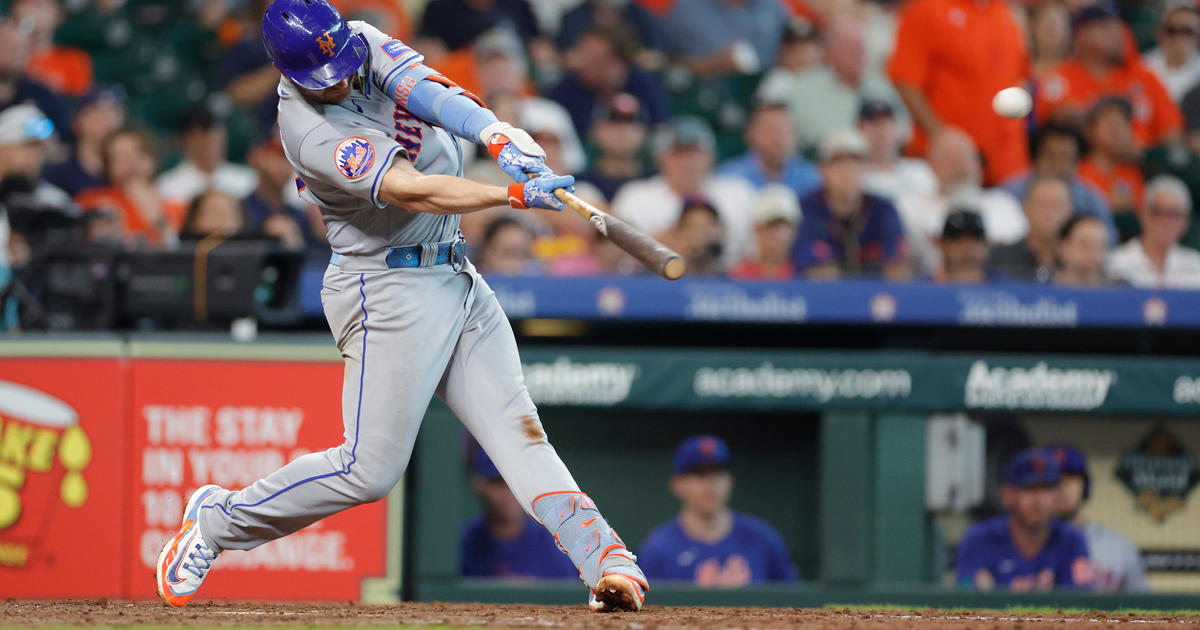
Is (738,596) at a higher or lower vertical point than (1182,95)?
lower

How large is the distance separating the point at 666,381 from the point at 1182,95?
502 centimetres

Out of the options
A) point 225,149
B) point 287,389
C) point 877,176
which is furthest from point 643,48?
point 287,389

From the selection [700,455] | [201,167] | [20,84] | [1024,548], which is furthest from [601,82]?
[1024,548]

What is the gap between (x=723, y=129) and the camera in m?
8.76

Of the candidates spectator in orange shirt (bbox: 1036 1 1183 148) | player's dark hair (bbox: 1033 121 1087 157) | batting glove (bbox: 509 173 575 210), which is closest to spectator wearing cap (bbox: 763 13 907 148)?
player's dark hair (bbox: 1033 121 1087 157)

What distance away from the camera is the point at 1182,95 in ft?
29.5

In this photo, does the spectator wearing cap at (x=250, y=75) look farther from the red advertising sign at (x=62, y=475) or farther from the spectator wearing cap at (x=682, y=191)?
the red advertising sign at (x=62, y=475)

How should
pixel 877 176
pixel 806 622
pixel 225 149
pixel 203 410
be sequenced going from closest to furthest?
pixel 806 622 < pixel 203 410 < pixel 877 176 < pixel 225 149

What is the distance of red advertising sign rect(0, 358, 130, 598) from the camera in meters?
5.41

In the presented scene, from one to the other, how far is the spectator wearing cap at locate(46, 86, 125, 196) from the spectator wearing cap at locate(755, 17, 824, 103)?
3.91 meters

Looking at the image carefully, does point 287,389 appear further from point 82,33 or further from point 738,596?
point 82,33

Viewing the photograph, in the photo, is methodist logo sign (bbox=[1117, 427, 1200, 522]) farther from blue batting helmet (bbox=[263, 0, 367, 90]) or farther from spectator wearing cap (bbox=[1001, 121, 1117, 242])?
blue batting helmet (bbox=[263, 0, 367, 90])

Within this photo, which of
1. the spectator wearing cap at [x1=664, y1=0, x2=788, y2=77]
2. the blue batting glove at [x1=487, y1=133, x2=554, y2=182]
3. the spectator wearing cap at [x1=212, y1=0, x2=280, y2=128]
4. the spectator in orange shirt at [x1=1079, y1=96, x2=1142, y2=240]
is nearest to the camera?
the blue batting glove at [x1=487, y1=133, x2=554, y2=182]

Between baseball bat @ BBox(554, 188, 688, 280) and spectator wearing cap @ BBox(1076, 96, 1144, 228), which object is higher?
spectator wearing cap @ BBox(1076, 96, 1144, 228)
